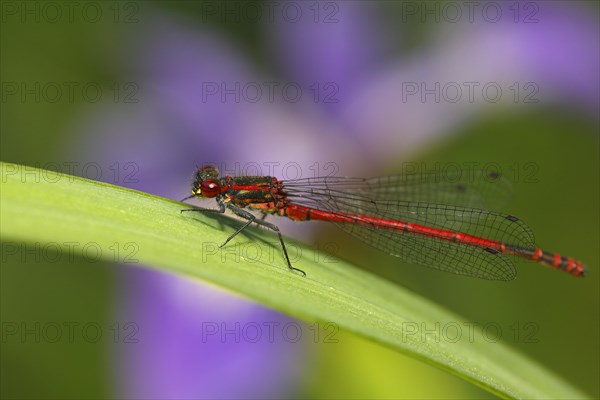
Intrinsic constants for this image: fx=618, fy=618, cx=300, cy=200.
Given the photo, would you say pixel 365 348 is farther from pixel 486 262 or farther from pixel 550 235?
pixel 550 235

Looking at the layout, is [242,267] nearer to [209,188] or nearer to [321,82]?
[209,188]

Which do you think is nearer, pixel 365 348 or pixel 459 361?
pixel 459 361

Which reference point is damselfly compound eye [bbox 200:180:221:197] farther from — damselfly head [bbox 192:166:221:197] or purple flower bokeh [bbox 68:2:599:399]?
purple flower bokeh [bbox 68:2:599:399]

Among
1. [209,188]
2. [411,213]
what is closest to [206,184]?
[209,188]

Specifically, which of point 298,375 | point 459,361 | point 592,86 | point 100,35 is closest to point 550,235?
point 592,86

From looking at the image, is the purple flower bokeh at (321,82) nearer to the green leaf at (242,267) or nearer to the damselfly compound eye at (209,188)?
the damselfly compound eye at (209,188)

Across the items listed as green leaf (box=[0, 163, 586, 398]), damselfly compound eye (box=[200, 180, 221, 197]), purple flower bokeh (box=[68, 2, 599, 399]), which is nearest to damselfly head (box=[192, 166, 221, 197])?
damselfly compound eye (box=[200, 180, 221, 197])

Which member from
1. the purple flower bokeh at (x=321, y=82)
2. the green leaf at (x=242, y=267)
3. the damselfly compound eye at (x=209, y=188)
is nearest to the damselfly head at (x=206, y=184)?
the damselfly compound eye at (x=209, y=188)
